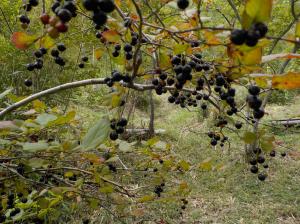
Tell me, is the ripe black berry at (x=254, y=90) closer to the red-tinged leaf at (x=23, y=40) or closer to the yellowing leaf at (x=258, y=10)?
the yellowing leaf at (x=258, y=10)

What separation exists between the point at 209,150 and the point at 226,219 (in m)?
1.94

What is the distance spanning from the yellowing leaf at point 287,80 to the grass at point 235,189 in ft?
6.67

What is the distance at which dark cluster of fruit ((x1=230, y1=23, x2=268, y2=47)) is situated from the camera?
0.57 meters

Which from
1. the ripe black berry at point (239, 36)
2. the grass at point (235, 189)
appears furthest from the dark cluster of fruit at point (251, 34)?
the grass at point (235, 189)

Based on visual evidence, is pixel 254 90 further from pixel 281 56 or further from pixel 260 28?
pixel 260 28

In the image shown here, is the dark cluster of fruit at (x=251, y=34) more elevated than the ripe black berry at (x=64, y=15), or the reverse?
the ripe black berry at (x=64, y=15)

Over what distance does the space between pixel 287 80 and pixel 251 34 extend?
222mm

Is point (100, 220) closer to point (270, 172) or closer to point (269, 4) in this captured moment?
point (270, 172)

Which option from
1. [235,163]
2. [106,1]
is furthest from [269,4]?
[235,163]

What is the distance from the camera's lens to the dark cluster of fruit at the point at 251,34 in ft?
1.86

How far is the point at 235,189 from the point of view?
411 centimetres

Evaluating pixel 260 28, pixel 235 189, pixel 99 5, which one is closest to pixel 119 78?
pixel 99 5

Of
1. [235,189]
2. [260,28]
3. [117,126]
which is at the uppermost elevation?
[260,28]

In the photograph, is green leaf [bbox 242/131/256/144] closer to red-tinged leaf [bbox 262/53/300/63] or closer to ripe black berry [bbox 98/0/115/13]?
red-tinged leaf [bbox 262/53/300/63]
